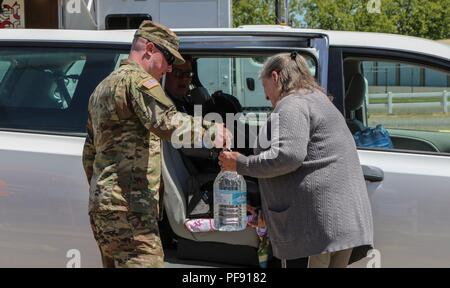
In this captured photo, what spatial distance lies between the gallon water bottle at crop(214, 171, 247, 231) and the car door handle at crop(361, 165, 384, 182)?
603 millimetres

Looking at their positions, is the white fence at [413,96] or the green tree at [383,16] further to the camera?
the green tree at [383,16]

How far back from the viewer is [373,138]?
3451 millimetres

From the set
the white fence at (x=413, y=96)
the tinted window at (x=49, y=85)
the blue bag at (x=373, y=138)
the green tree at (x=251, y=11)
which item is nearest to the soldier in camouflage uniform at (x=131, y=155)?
the tinted window at (x=49, y=85)

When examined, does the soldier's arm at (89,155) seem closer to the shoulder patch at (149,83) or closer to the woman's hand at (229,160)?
the shoulder patch at (149,83)

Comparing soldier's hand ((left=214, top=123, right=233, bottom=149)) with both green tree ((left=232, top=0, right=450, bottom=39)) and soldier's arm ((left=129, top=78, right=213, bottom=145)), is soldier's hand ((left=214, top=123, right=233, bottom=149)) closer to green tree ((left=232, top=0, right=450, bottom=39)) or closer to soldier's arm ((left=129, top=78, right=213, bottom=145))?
soldier's arm ((left=129, top=78, right=213, bottom=145))

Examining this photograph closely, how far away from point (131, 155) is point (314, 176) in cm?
81

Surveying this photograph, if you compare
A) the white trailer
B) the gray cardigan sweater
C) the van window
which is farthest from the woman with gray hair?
the white trailer

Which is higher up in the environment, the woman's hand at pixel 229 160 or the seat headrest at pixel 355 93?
the seat headrest at pixel 355 93

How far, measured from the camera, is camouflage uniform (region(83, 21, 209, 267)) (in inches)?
108

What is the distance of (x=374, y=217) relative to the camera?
10.2 feet

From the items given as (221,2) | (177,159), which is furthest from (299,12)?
(177,159)

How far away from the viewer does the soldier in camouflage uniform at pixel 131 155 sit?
2.74 m
